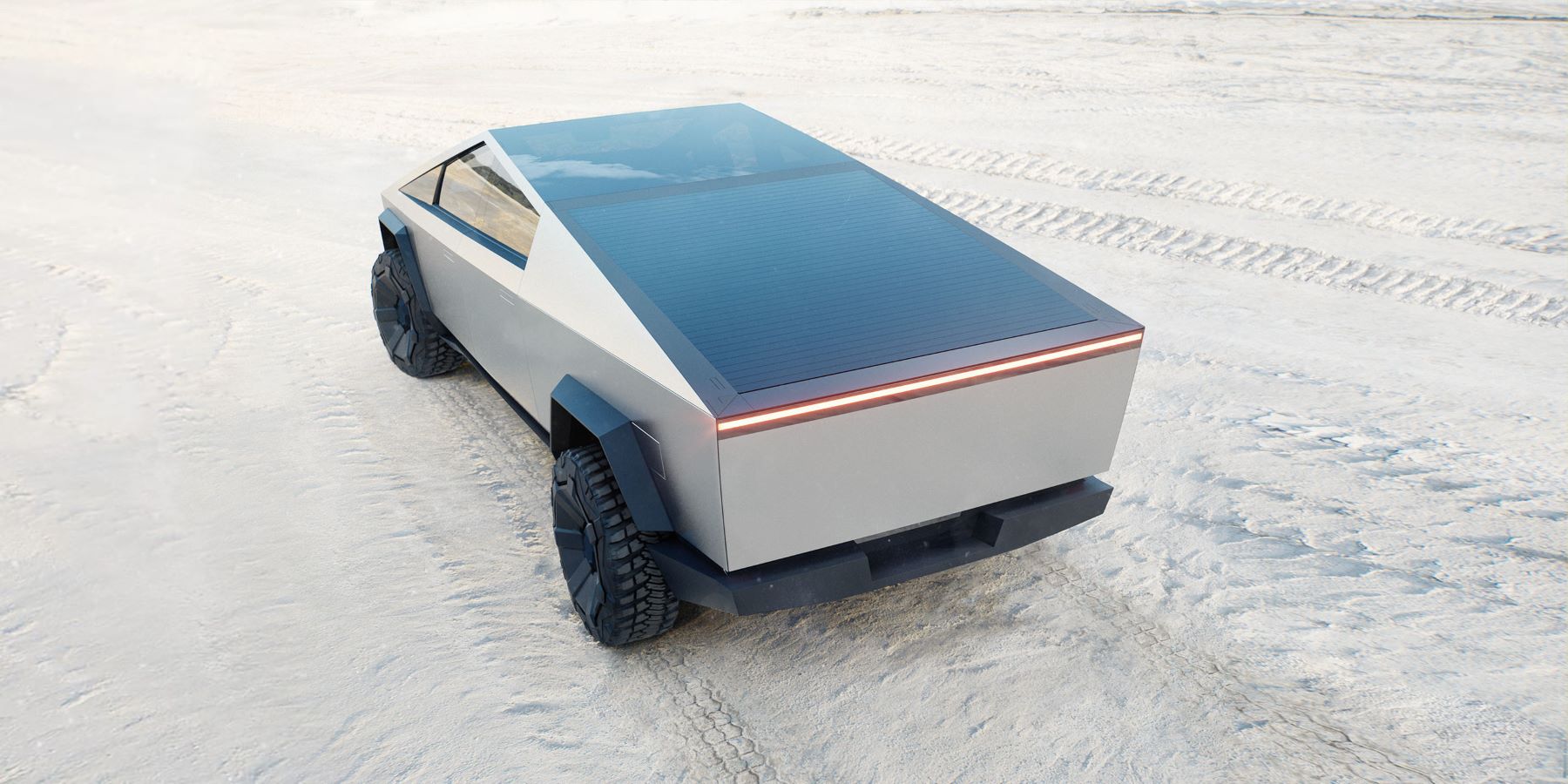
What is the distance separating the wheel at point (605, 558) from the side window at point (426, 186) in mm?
1761

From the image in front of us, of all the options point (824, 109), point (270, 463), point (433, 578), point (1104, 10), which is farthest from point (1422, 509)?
point (1104, 10)

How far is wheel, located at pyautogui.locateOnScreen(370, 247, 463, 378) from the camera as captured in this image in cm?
532

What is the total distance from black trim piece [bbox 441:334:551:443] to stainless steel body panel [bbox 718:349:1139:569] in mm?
1316

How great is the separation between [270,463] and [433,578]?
4.18ft

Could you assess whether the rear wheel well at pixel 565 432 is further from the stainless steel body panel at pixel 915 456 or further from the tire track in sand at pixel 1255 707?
the tire track in sand at pixel 1255 707

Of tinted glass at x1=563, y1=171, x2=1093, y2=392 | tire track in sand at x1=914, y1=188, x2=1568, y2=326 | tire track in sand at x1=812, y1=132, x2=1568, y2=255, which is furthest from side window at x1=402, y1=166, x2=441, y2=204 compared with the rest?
tire track in sand at x1=812, y1=132, x2=1568, y2=255

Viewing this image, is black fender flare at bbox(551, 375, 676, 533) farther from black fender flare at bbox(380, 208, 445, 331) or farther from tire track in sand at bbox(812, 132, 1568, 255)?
tire track in sand at bbox(812, 132, 1568, 255)

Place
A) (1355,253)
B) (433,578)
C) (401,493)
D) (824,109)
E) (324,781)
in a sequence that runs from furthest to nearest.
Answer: (824,109) → (1355,253) → (401,493) → (433,578) → (324,781)

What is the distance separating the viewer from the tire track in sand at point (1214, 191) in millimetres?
6957

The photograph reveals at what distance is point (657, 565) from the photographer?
3295mm

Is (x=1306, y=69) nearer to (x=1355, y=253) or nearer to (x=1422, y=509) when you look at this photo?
(x=1355, y=253)

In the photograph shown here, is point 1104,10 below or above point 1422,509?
above

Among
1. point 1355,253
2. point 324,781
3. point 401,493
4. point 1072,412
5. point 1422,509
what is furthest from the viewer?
point 1355,253

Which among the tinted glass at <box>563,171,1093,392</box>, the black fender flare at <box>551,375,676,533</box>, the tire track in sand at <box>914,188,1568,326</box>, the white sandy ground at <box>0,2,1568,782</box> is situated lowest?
the white sandy ground at <box>0,2,1568,782</box>
